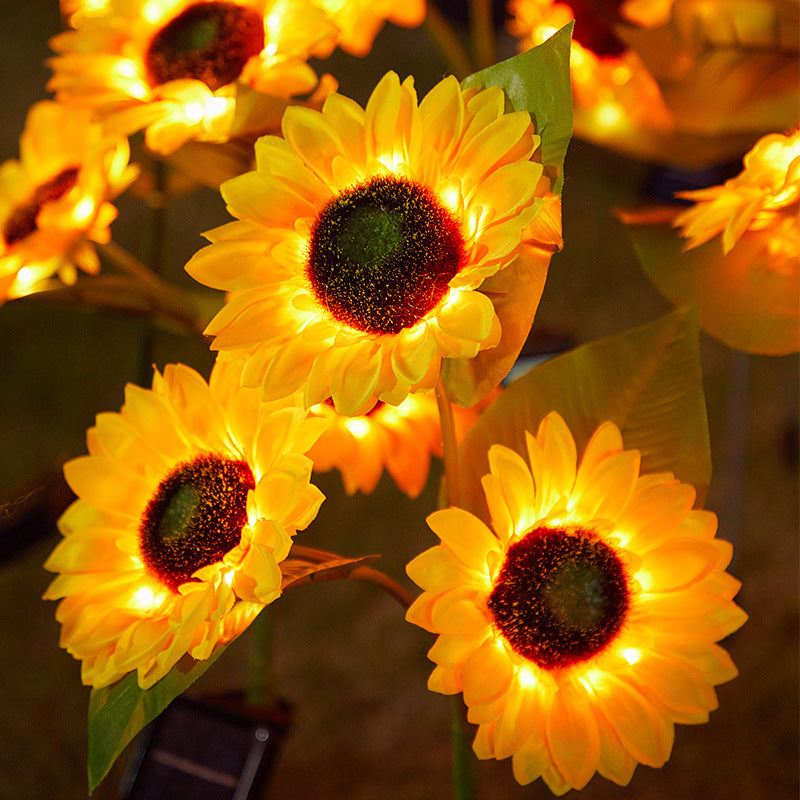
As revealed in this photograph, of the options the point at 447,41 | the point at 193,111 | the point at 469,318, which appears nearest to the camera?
the point at 469,318

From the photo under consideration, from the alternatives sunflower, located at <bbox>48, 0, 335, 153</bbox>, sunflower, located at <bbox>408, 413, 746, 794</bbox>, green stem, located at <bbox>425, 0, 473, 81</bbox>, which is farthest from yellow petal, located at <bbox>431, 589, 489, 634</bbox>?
green stem, located at <bbox>425, 0, 473, 81</bbox>

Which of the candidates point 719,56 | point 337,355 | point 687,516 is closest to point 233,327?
point 337,355

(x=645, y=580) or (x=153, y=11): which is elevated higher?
(x=153, y=11)

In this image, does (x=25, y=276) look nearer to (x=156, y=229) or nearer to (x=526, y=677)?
(x=156, y=229)

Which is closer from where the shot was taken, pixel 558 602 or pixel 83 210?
pixel 558 602

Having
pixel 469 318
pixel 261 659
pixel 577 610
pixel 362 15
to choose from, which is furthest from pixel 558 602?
pixel 362 15

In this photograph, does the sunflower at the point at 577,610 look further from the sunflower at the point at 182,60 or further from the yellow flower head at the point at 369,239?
the sunflower at the point at 182,60
